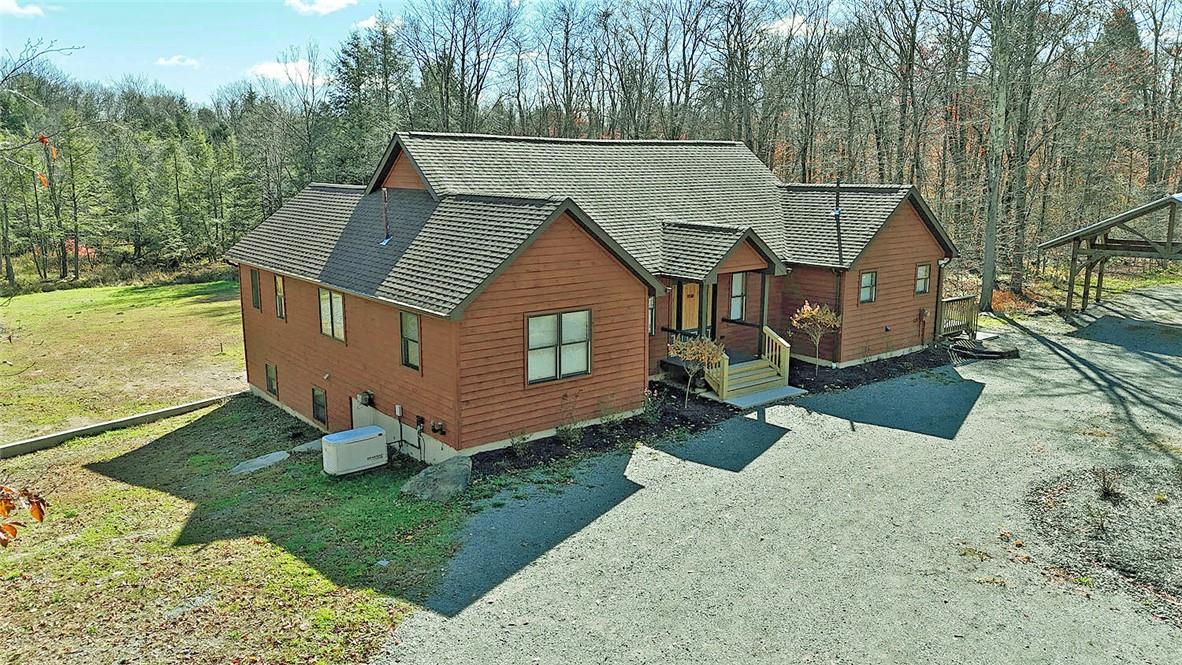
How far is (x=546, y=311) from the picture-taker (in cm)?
1388

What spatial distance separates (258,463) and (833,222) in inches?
599

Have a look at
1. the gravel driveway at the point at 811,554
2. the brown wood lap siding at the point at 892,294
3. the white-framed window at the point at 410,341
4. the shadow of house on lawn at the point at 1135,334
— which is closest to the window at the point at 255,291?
the white-framed window at the point at 410,341

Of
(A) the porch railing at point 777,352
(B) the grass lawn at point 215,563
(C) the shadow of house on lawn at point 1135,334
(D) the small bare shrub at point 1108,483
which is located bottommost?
(B) the grass lawn at point 215,563

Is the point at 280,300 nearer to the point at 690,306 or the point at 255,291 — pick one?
the point at 255,291

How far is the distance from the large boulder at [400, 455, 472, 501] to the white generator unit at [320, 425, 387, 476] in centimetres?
162

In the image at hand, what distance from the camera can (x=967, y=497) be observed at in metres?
12.0

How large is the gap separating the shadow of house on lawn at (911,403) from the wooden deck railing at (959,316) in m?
3.82

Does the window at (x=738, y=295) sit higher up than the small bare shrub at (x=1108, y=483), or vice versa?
the window at (x=738, y=295)

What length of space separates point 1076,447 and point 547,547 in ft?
33.3

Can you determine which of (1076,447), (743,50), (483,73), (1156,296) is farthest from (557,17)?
(1076,447)

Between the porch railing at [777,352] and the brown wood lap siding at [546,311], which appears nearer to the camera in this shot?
the brown wood lap siding at [546,311]

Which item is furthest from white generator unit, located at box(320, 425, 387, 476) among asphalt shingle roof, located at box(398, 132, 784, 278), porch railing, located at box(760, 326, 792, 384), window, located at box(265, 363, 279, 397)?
porch railing, located at box(760, 326, 792, 384)

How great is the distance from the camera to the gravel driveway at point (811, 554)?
817cm

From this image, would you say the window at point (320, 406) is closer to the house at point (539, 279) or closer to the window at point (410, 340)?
the house at point (539, 279)
